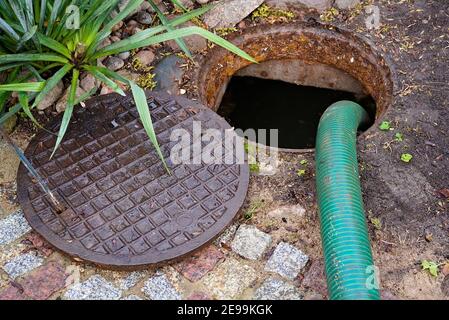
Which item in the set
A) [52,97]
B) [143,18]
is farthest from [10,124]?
[143,18]

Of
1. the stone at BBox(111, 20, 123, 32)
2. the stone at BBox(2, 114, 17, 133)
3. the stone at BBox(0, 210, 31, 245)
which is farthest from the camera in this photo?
the stone at BBox(111, 20, 123, 32)

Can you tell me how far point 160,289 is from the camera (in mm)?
2512

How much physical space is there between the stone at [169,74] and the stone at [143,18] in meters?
0.33

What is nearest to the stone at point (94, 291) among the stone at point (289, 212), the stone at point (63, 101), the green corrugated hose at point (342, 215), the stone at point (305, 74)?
the stone at point (289, 212)

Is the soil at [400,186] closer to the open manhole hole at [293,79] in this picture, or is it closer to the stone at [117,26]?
the open manhole hole at [293,79]

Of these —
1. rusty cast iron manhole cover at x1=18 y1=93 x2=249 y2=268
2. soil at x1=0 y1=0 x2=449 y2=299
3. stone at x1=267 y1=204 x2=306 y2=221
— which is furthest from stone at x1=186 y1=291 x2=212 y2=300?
stone at x1=267 y1=204 x2=306 y2=221

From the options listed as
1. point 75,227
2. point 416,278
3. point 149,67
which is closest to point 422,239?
point 416,278

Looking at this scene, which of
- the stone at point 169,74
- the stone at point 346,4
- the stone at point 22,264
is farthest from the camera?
the stone at point 346,4

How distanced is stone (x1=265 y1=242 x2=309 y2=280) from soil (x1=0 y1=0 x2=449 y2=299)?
4 centimetres

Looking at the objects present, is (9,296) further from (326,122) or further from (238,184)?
(326,122)

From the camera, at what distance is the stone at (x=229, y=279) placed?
2.49 meters

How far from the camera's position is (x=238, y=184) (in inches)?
112

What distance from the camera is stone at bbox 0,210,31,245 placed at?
272 cm

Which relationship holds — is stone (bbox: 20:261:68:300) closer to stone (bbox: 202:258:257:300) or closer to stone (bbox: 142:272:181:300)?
stone (bbox: 142:272:181:300)
